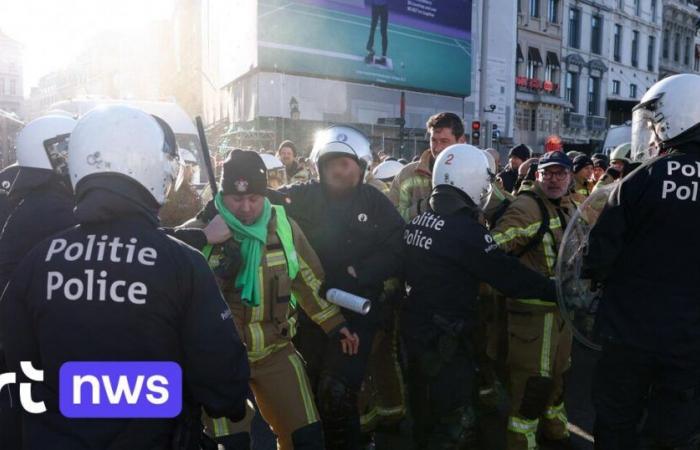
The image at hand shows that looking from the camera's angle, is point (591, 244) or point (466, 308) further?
point (466, 308)

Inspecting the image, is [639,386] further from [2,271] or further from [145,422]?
[2,271]

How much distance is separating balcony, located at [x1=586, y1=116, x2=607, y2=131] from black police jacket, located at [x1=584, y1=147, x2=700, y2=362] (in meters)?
39.7

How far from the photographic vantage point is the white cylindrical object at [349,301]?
10.6ft

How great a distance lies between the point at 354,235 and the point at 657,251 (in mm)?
1698

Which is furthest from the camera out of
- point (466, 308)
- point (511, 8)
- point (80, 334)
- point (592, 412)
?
point (511, 8)

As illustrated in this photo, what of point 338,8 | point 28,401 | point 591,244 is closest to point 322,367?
point 591,244

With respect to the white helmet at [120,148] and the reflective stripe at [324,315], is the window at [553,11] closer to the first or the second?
the reflective stripe at [324,315]

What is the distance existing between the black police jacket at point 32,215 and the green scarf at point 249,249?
744mm

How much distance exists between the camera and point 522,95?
119ft

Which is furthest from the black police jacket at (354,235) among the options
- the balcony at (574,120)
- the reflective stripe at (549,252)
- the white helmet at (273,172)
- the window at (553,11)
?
the window at (553,11)

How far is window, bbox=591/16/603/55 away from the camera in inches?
1604

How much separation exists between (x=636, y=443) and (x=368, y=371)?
1929mm

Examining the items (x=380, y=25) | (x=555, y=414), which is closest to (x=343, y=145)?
(x=555, y=414)

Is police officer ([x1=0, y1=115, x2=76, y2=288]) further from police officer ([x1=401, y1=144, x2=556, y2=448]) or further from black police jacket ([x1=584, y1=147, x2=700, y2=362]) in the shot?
black police jacket ([x1=584, y1=147, x2=700, y2=362])
